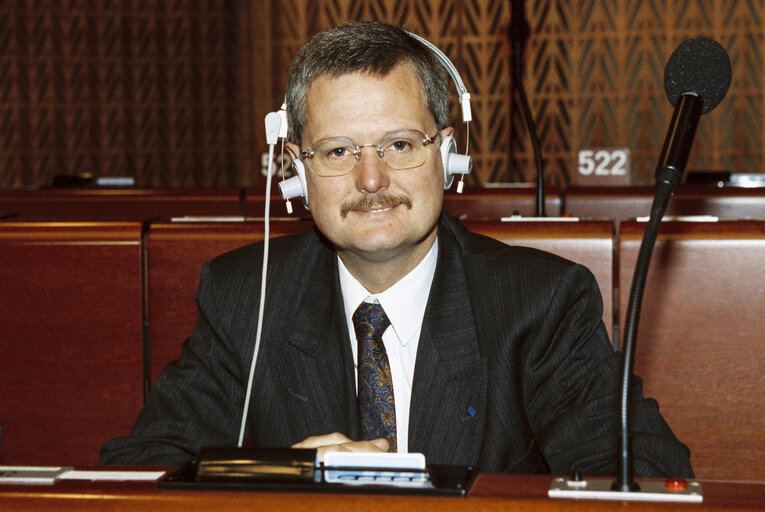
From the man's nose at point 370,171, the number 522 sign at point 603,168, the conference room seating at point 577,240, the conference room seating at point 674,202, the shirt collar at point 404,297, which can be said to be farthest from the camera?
the number 522 sign at point 603,168

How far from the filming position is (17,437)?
1848 millimetres

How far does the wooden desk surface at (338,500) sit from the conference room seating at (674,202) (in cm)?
179

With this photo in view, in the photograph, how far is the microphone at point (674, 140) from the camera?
0.82 m

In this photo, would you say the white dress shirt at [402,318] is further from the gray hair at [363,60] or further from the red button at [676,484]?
the red button at [676,484]

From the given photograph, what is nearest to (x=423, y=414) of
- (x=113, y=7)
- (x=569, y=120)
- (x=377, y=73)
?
(x=377, y=73)

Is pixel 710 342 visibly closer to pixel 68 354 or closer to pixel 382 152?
pixel 382 152

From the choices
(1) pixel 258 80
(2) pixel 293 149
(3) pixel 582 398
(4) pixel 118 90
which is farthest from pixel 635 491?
(4) pixel 118 90

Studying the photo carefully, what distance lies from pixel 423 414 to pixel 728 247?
0.65 metres

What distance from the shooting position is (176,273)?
1.85 metres

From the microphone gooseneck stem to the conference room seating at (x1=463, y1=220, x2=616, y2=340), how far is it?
739 mm

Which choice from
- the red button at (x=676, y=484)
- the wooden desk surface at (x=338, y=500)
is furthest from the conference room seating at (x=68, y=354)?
the red button at (x=676, y=484)

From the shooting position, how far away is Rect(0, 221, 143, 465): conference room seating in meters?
1.83

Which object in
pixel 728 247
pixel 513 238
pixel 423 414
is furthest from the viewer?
pixel 513 238

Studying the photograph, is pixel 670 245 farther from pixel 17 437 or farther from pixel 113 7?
pixel 113 7
